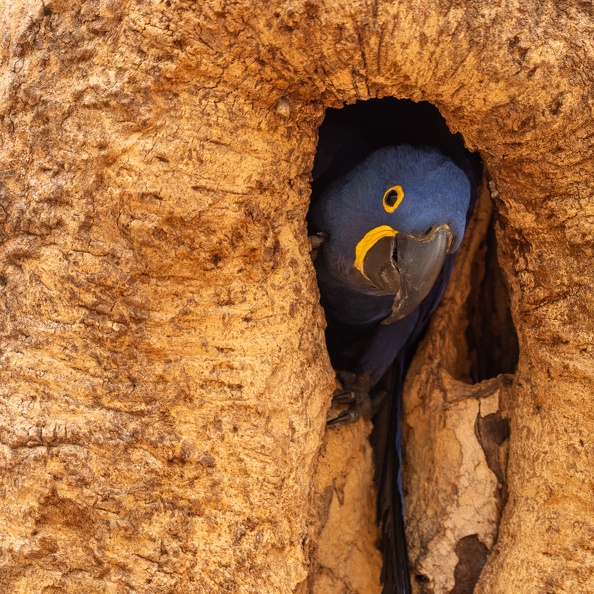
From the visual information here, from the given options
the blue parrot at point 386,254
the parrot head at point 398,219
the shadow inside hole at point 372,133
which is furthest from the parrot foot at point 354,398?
the shadow inside hole at point 372,133

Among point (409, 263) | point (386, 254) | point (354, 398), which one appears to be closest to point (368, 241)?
point (386, 254)

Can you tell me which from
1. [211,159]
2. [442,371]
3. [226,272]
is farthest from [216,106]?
[442,371]

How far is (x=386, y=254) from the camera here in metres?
2.00

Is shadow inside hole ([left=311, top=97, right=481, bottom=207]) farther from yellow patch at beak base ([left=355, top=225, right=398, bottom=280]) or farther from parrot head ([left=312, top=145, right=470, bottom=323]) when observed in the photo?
yellow patch at beak base ([left=355, top=225, right=398, bottom=280])

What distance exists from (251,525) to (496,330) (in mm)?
1280

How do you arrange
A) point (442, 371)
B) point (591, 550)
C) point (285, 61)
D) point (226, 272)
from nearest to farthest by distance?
point (285, 61) → point (226, 272) → point (591, 550) → point (442, 371)

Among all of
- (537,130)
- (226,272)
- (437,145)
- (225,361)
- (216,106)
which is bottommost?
(225,361)

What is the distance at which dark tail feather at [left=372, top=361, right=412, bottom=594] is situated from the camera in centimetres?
202

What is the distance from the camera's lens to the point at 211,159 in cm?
155

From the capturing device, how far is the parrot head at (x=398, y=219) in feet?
6.21

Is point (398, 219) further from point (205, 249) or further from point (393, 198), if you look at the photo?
point (205, 249)

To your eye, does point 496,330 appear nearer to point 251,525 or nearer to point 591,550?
point 591,550

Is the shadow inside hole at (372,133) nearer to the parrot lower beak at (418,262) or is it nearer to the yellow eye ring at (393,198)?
the yellow eye ring at (393,198)

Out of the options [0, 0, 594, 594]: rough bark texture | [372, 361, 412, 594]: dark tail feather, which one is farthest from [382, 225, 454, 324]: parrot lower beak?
[372, 361, 412, 594]: dark tail feather
